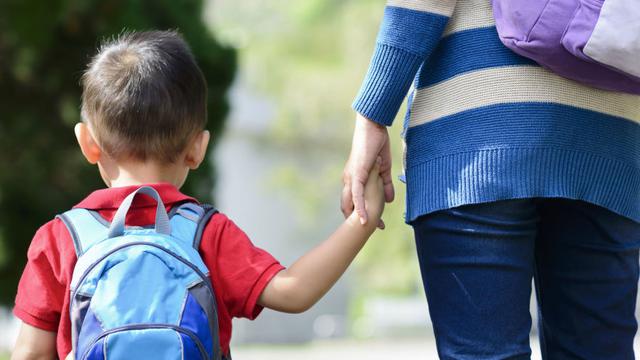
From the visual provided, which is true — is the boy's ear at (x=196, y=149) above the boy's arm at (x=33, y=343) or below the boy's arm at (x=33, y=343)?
above

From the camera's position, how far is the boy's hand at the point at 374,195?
2.45 m

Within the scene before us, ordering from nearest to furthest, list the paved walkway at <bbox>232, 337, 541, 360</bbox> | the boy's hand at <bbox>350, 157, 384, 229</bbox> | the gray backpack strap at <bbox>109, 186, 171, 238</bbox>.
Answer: the gray backpack strap at <bbox>109, 186, 171, 238</bbox>, the boy's hand at <bbox>350, 157, 384, 229</bbox>, the paved walkway at <bbox>232, 337, 541, 360</bbox>

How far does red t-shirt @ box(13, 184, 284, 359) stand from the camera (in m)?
2.33

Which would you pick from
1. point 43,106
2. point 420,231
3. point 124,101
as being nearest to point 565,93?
point 420,231

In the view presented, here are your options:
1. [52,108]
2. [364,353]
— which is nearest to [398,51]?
[52,108]

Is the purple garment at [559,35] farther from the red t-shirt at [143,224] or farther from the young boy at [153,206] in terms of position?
the red t-shirt at [143,224]

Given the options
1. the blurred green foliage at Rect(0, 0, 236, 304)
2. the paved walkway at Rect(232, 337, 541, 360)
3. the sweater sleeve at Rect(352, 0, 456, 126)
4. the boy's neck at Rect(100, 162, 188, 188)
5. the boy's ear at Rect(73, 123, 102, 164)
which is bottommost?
the paved walkway at Rect(232, 337, 541, 360)

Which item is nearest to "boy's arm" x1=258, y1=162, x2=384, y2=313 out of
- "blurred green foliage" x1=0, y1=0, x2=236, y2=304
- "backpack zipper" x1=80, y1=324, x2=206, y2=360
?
"backpack zipper" x1=80, y1=324, x2=206, y2=360

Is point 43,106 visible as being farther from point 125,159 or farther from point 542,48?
point 542,48

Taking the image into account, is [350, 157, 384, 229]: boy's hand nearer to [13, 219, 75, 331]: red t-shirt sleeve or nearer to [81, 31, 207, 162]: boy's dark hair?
[81, 31, 207, 162]: boy's dark hair

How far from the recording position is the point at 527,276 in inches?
91.2

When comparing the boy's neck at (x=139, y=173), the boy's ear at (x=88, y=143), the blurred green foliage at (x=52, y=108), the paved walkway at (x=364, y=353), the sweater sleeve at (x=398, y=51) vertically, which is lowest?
the paved walkway at (x=364, y=353)

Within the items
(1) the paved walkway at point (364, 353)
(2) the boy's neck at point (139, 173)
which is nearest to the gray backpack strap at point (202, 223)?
(2) the boy's neck at point (139, 173)

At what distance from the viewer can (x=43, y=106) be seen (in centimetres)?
753
